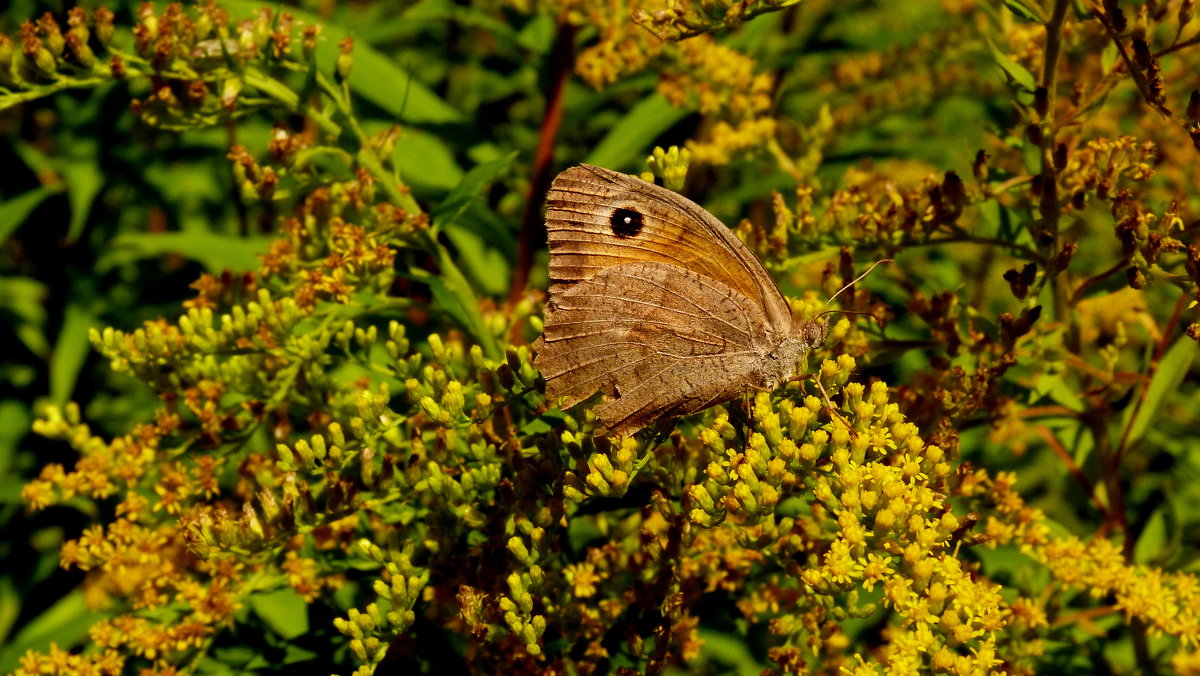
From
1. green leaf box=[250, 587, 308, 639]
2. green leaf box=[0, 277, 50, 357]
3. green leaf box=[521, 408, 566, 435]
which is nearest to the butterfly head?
green leaf box=[521, 408, 566, 435]

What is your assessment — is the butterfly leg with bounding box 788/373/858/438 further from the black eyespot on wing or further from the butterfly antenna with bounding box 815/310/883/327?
the black eyespot on wing

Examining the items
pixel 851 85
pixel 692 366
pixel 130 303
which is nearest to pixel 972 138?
pixel 851 85

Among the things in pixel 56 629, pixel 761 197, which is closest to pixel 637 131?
pixel 761 197

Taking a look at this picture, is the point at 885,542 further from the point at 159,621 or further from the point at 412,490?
the point at 159,621

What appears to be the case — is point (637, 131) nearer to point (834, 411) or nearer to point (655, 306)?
point (655, 306)

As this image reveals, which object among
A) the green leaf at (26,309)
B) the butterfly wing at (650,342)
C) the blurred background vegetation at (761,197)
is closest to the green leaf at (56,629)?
the blurred background vegetation at (761,197)

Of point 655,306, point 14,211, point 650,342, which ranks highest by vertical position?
point 655,306

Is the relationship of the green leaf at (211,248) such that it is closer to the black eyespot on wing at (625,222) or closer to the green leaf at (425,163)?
the green leaf at (425,163)
